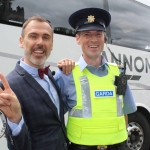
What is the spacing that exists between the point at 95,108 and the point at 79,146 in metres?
0.30

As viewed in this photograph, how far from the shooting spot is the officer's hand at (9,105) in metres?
1.29

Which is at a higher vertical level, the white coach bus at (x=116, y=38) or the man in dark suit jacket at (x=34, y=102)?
the white coach bus at (x=116, y=38)

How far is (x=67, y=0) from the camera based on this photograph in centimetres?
342

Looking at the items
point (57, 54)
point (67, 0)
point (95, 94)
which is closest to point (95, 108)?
point (95, 94)

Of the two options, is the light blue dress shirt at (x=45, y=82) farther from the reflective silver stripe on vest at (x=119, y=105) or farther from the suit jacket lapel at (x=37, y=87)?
the reflective silver stripe on vest at (x=119, y=105)

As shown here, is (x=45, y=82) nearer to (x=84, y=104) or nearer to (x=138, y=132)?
(x=84, y=104)

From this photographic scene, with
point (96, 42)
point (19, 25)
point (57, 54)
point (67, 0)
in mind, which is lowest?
point (96, 42)

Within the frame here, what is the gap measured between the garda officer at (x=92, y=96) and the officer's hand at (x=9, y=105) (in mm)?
587

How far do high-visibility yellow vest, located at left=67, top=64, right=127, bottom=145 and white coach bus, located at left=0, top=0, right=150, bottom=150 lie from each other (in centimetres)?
115

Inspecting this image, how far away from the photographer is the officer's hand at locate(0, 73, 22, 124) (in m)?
1.29

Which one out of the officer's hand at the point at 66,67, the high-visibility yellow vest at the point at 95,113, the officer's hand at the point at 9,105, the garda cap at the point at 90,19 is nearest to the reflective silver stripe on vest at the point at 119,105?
the high-visibility yellow vest at the point at 95,113

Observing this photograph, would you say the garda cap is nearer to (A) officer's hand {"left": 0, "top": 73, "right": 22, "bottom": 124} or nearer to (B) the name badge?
(B) the name badge

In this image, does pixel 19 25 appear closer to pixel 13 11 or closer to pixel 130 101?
pixel 13 11

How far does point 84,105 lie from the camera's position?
71.5 inches
